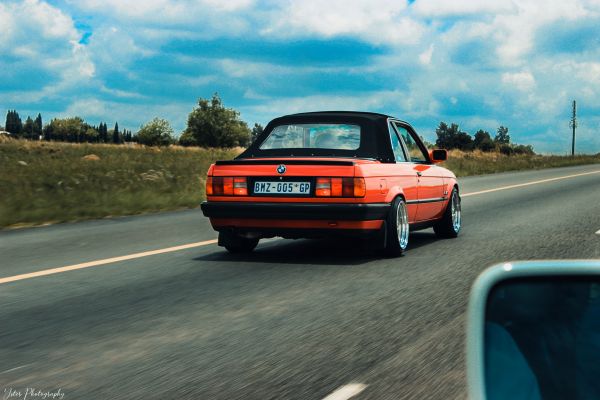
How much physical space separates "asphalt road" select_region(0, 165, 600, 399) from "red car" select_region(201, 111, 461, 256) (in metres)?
0.36

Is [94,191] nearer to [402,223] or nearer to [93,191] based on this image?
[93,191]

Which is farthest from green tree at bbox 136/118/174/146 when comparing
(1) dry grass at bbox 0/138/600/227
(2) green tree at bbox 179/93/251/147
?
(1) dry grass at bbox 0/138/600/227

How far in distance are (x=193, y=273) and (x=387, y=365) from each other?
374cm

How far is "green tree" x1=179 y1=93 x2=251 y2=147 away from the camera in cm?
15012

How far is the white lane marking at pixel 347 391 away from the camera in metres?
3.74

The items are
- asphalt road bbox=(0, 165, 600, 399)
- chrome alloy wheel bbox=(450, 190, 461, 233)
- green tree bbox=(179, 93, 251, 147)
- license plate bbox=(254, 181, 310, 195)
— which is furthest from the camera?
green tree bbox=(179, 93, 251, 147)

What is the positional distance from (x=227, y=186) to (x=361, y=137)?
1.60m

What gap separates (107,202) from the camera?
630 inches

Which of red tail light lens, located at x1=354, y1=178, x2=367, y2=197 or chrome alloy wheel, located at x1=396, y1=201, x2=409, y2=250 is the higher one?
red tail light lens, located at x1=354, y1=178, x2=367, y2=197

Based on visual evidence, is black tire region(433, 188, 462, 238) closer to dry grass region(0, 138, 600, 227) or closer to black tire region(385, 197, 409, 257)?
black tire region(385, 197, 409, 257)

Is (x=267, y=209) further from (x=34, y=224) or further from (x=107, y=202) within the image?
(x=107, y=202)

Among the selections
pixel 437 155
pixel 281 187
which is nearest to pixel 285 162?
pixel 281 187

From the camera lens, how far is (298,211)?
26.8ft

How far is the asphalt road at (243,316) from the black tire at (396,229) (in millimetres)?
190
